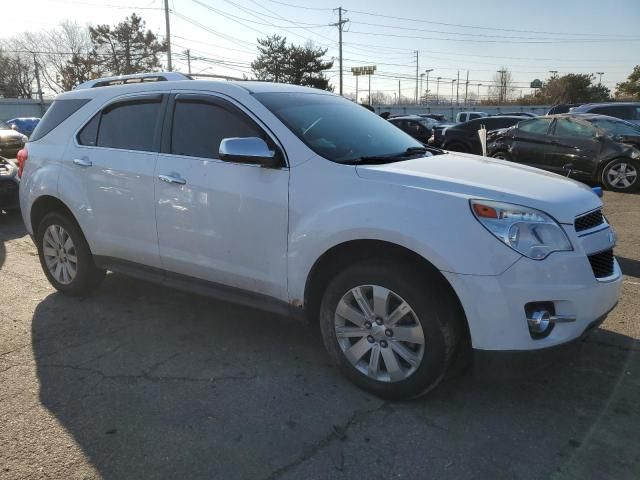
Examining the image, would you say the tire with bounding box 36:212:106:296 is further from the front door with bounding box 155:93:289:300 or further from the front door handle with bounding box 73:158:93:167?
the front door with bounding box 155:93:289:300

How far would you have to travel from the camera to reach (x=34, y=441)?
8.96 ft

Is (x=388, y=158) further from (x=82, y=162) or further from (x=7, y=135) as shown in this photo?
(x=7, y=135)

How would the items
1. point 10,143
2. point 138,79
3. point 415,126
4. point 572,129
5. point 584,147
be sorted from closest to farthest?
point 138,79 → point 584,147 → point 572,129 → point 10,143 → point 415,126

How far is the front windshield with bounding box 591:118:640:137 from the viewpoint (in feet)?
36.0

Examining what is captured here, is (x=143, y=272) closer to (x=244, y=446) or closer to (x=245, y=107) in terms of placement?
(x=245, y=107)

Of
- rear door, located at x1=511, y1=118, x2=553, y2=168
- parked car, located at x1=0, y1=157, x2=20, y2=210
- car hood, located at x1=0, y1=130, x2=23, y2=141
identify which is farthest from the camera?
car hood, located at x1=0, y1=130, x2=23, y2=141

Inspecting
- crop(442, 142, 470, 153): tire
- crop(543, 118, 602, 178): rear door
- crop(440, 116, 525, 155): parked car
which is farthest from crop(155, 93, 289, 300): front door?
crop(442, 142, 470, 153): tire

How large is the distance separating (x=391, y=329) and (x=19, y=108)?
2311 inches

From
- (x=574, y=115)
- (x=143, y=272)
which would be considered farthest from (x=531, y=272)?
(x=574, y=115)

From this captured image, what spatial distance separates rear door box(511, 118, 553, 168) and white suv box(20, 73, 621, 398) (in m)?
8.46

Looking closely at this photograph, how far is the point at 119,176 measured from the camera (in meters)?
4.11

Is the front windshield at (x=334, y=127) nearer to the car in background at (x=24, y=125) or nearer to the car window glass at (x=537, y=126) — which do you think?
the car window glass at (x=537, y=126)

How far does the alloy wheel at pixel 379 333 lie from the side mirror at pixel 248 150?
973 mm

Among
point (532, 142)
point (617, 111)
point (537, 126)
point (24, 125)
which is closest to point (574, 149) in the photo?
point (532, 142)
